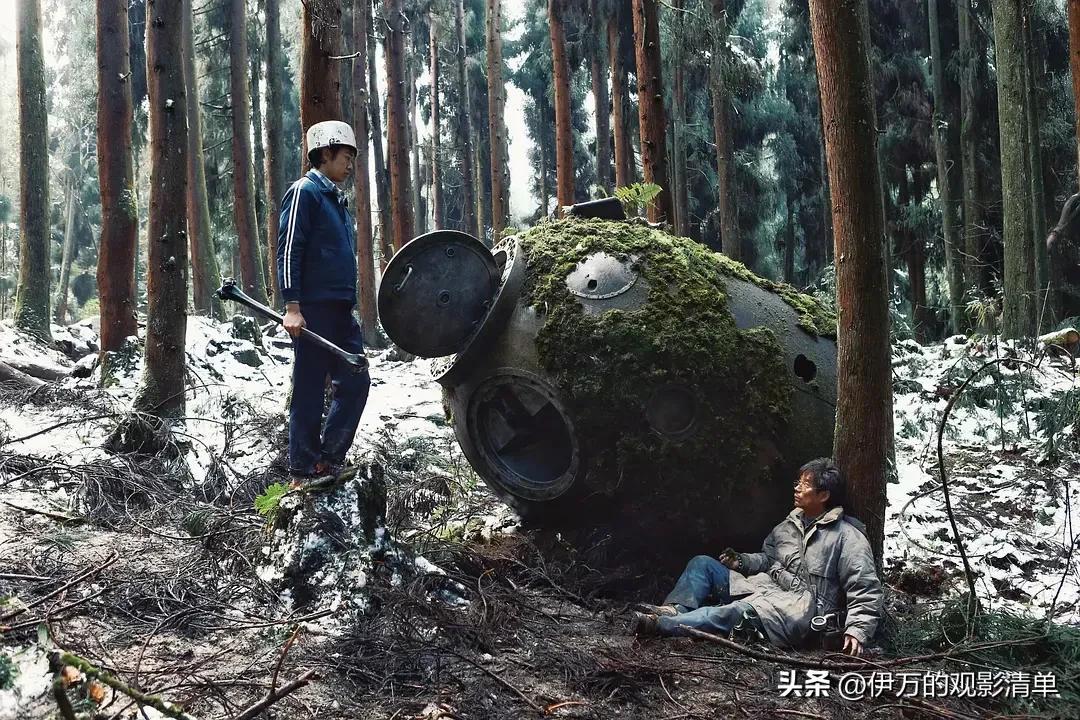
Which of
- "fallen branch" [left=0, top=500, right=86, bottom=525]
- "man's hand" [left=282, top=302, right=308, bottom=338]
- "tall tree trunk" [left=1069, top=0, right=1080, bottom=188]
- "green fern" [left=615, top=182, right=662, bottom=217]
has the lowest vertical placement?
"fallen branch" [left=0, top=500, right=86, bottom=525]

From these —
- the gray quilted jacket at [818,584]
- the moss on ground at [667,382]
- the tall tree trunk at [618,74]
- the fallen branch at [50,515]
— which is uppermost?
the tall tree trunk at [618,74]

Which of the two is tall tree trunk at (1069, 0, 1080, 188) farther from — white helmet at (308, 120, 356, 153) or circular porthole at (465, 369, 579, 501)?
white helmet at (308, 120, 356, 153)

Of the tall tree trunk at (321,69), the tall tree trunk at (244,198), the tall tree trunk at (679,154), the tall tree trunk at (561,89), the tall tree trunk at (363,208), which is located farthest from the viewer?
the tall tree trunk at (679,154)

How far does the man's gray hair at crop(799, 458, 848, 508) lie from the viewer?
493 centimetres

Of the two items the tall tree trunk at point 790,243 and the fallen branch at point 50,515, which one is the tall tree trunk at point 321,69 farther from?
the tall tree trunk at point 790,243

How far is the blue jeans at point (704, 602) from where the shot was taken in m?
4.57

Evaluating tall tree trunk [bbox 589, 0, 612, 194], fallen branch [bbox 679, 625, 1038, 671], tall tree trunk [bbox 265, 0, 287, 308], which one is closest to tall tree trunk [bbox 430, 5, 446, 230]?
tall tree trunk [bbox 589, 0, 612, 194]

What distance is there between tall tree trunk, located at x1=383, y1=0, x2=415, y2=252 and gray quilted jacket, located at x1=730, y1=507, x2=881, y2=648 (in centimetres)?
1263

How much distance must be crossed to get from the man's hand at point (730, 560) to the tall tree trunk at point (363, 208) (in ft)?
46.1

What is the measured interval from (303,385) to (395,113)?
14.9m

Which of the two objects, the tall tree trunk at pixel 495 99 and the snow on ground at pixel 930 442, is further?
the tall tree trunk at pixel 495 99

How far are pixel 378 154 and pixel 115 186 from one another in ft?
53.0

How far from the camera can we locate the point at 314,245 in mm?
4895

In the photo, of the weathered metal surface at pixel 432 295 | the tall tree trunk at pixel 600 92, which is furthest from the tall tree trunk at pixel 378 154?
the weathered metal surface at pixel 432 295
